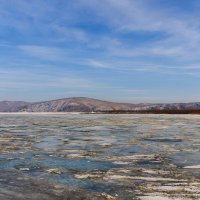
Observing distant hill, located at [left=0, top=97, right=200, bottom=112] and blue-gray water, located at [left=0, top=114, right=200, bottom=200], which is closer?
blue-gray water, located at [left=0, top=114, right=200, bottom=200]

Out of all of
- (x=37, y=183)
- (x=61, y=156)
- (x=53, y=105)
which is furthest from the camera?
(x=53, y=105)

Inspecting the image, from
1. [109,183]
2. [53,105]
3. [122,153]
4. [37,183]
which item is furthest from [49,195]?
[53,105]

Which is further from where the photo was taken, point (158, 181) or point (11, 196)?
point (158, 181)

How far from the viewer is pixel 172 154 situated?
370 inches

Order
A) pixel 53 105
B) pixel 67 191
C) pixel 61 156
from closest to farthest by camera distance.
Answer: pixel 67 191 < pixel 61 156 < pixel 53 105

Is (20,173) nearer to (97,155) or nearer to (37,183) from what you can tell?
(37,183)

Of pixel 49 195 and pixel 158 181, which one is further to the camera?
pixel 158 181

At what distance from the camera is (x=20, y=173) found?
685 cm

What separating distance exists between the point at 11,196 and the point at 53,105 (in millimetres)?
147761

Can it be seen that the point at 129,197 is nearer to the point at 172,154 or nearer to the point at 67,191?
the point at 67,191

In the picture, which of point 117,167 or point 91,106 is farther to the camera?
point 91,106

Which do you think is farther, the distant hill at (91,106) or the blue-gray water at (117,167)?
the distant hill at (91,106)

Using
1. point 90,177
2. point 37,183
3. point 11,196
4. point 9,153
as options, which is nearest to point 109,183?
point 90,177

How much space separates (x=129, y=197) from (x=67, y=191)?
99 centimetres
